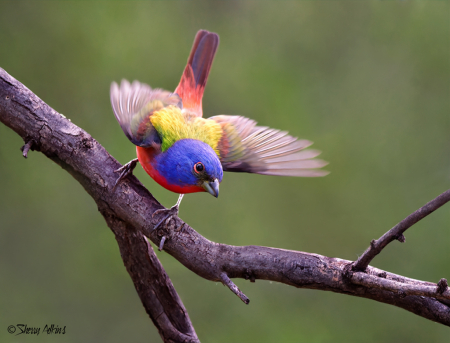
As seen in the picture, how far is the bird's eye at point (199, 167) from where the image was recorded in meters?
1.68

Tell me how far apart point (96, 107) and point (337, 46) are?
1.78 m

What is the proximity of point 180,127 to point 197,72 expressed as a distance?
475 millimetres

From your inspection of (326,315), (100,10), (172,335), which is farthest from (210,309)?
(100,10)

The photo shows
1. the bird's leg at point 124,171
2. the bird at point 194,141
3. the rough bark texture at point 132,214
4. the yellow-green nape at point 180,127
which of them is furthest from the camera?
the yellow-green nape at point 180,127

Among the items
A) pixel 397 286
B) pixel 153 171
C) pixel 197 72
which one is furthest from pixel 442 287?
pixel 197 72

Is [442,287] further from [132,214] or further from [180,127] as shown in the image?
[180,127]

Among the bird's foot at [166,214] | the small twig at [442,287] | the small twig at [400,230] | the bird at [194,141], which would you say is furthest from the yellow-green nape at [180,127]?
the small twig at [442,287]

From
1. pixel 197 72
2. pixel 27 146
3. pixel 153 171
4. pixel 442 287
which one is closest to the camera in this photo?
pixel 442 287

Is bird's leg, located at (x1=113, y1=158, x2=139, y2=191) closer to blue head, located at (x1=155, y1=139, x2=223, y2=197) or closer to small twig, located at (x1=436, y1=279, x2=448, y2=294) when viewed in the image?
blue head, located at (x1=155, y1=139, x2=223, y2=197)

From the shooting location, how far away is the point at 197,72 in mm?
2225

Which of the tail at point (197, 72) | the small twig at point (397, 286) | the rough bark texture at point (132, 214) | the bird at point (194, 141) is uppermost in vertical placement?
the tail at point (197, 72)

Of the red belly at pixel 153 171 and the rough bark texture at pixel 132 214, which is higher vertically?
the red belly at pixel 153 171

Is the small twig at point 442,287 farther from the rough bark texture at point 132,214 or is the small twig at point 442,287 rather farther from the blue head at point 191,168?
the blue head at point 191,168

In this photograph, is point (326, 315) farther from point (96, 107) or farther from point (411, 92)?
point (96, 107)
